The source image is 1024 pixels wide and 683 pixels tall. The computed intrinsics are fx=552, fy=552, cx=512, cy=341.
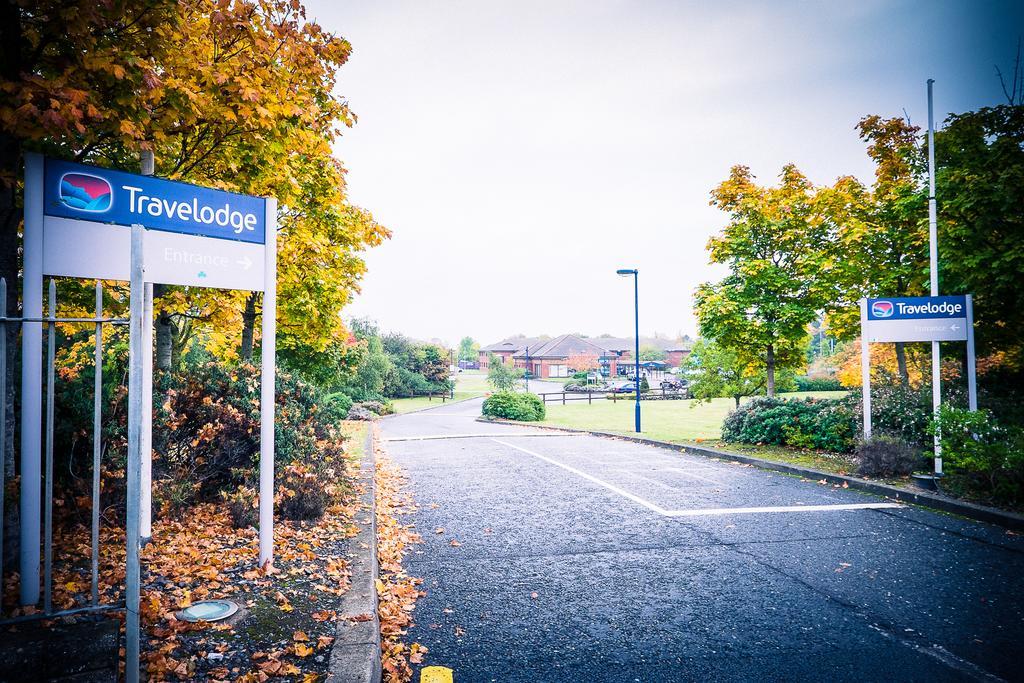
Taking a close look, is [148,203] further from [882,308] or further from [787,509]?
[882,308]

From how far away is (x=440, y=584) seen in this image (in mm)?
4906

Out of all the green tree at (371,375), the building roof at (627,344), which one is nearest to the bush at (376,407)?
the green tree at (371,375)

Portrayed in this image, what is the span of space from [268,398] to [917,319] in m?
9.87

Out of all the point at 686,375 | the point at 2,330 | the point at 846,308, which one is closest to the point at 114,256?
the point at 2,330

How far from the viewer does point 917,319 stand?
9133mm

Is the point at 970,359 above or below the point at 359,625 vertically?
above

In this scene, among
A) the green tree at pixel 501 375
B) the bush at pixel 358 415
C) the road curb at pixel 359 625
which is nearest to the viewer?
the road curb at pixel 359 625

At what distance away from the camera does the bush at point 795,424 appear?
38.2ft

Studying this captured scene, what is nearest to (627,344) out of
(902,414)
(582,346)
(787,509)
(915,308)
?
(582,346)

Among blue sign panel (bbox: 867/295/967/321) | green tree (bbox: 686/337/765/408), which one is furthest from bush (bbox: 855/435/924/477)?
green tree (bbox: 686/337/765/408)

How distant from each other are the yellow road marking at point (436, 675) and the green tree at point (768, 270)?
1187 cm

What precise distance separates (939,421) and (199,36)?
33.8 ft

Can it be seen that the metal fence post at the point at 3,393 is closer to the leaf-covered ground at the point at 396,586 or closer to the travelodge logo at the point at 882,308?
the leaf-covered ground at the point at 396,586

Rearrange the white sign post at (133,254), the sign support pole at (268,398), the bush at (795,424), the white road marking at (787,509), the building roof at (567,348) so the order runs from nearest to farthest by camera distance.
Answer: the white sign post at (133,254), the sign support pole at (268,398), the white road marking at (787,509), the bush at (795,424), the building roof at (567,348)
